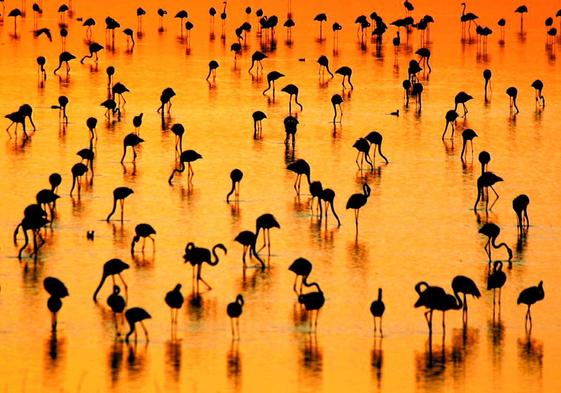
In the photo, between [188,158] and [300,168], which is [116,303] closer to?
[300,168]

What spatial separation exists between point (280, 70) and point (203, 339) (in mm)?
25835

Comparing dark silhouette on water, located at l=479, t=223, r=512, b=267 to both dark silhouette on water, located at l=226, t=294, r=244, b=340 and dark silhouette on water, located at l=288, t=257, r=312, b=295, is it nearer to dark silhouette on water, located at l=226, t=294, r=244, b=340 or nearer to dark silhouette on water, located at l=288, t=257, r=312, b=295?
dark silhouette on water, located at l=288, t=257, r=312, b=295

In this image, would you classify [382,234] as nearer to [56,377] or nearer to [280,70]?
[56,377]

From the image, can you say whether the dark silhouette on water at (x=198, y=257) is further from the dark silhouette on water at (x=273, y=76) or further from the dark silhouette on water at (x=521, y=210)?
the dark silhouette on water at (x=273, y=76)

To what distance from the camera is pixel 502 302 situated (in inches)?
895

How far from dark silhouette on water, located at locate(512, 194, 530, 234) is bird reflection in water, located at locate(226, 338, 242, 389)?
7382 mm

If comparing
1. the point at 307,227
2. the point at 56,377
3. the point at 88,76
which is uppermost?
the point at 88,76

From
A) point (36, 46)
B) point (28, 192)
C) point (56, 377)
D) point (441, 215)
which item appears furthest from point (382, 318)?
point (36, 46)

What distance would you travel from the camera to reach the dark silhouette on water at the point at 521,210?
2664 cm

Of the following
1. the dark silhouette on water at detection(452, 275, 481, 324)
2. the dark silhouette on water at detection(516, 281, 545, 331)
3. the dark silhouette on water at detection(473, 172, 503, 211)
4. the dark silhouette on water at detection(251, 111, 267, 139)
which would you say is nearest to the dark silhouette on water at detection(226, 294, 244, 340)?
the dark silhouette on water at detection(452, 275, 481, 324)

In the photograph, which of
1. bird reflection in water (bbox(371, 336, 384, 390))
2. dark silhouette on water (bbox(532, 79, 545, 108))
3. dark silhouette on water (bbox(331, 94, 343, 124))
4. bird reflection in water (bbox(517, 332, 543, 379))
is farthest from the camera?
dark silhouette on water (bbox(532, 79, 545, 108))

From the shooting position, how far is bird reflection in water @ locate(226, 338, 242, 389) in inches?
763

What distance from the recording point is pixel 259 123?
3700 centimetres

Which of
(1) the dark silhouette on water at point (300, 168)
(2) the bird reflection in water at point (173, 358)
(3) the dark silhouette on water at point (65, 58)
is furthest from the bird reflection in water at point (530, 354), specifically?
(3) the dark silhouette on water at point (65, 58)
